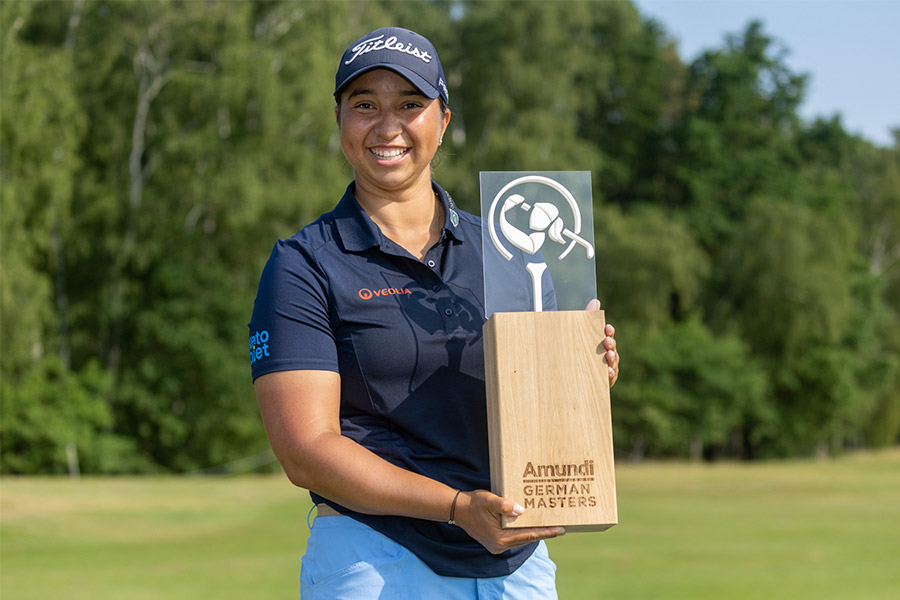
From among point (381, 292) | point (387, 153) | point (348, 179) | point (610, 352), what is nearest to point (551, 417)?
point (610, 352)

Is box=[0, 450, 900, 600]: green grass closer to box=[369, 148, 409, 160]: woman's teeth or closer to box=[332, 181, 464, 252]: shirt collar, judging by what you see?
box=[332, 181, 464, 252]: shirt collar

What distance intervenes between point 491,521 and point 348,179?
25.9m

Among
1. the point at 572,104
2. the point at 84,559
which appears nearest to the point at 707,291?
the point at 572,104

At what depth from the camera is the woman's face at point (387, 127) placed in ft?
8.70

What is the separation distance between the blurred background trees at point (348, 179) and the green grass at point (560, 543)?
3.96 m

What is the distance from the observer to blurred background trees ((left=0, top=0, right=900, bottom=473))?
2712 cm

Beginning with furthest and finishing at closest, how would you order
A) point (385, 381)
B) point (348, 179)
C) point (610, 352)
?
point (348, 179) → point (385, 381) → point (610, 352)

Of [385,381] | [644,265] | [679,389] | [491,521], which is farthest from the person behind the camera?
[679,389]

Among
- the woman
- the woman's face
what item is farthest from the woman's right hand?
the woman's face

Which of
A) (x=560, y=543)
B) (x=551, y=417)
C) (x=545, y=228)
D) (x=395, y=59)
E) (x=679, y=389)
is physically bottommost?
(x=560, y=543)

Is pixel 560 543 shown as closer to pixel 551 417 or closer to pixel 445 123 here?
pixel 445 123

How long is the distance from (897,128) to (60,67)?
41054 mm

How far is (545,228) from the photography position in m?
2.63

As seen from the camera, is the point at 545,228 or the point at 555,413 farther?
the point at 545,228
